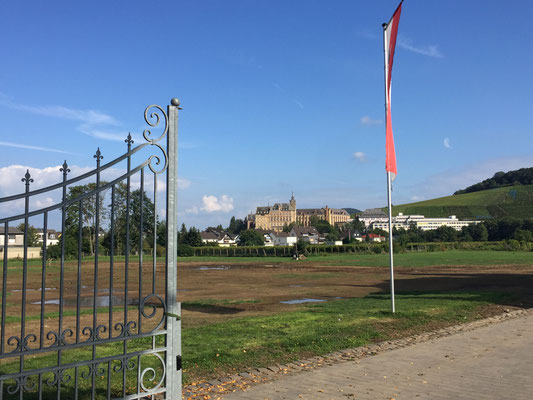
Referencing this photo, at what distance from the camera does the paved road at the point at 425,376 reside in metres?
6.33

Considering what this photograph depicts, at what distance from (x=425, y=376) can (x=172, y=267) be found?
4.38 m

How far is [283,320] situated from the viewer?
41.3ft

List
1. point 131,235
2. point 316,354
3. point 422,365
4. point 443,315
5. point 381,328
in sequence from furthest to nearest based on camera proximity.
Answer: point 443,315 → point 381,328 → point 316,354 → point 422,365 → point 131,235

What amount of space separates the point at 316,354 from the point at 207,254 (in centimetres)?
8144

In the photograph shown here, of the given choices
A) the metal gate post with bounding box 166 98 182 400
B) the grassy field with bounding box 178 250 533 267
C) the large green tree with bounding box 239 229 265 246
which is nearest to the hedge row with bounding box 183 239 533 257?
the grassy field with bounding box 178 250 533 267

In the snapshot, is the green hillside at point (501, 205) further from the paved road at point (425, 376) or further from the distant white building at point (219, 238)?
the paved road at point (425, 376)

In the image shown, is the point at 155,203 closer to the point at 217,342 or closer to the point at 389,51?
the point at 217,342

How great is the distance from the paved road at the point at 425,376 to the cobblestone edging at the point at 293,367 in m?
0.25

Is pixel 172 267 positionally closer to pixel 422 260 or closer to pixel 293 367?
pixel 293 367

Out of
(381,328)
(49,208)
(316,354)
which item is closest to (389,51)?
(381,328)

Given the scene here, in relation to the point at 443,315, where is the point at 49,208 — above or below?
above

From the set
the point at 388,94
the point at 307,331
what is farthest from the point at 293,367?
the point at 388,94

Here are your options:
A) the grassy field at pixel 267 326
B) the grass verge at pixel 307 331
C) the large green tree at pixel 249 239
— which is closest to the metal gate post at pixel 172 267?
the grassy field at pixel 267 326

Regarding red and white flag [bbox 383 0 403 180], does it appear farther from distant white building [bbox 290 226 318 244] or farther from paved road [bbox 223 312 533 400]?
distant white building [bbox 290 226 318 244]
